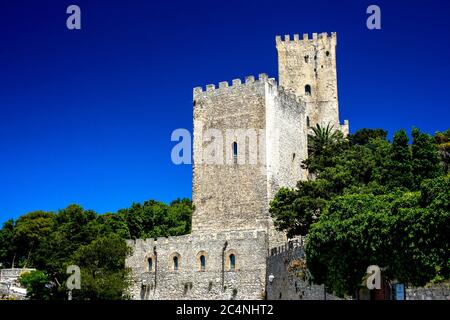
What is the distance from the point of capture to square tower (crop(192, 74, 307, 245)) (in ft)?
132

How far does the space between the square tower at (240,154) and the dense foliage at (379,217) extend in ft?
8.62

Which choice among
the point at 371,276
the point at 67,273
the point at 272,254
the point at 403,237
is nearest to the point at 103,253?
the point at 67,273

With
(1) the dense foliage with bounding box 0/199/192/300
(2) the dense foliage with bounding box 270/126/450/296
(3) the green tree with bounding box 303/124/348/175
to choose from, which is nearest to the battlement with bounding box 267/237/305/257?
(2) the dense foliage with bounding box 270/126/450/296

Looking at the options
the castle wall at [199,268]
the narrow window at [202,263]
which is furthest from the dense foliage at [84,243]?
the narrow window at [202,263]

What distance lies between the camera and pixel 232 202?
4072 cm

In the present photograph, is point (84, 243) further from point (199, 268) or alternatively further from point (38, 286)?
point (199, 268)

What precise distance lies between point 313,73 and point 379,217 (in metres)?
31.7

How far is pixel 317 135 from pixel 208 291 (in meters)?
17.5

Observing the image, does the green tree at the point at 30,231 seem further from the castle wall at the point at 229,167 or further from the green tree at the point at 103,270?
the castle wall at the point at 229,167

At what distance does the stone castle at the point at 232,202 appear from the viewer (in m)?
36.6

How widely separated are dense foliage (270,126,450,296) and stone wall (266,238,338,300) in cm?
221

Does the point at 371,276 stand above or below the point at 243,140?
below

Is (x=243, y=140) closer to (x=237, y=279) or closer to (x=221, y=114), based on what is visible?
(x=221, y=114)

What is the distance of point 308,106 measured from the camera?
52.8 metres
